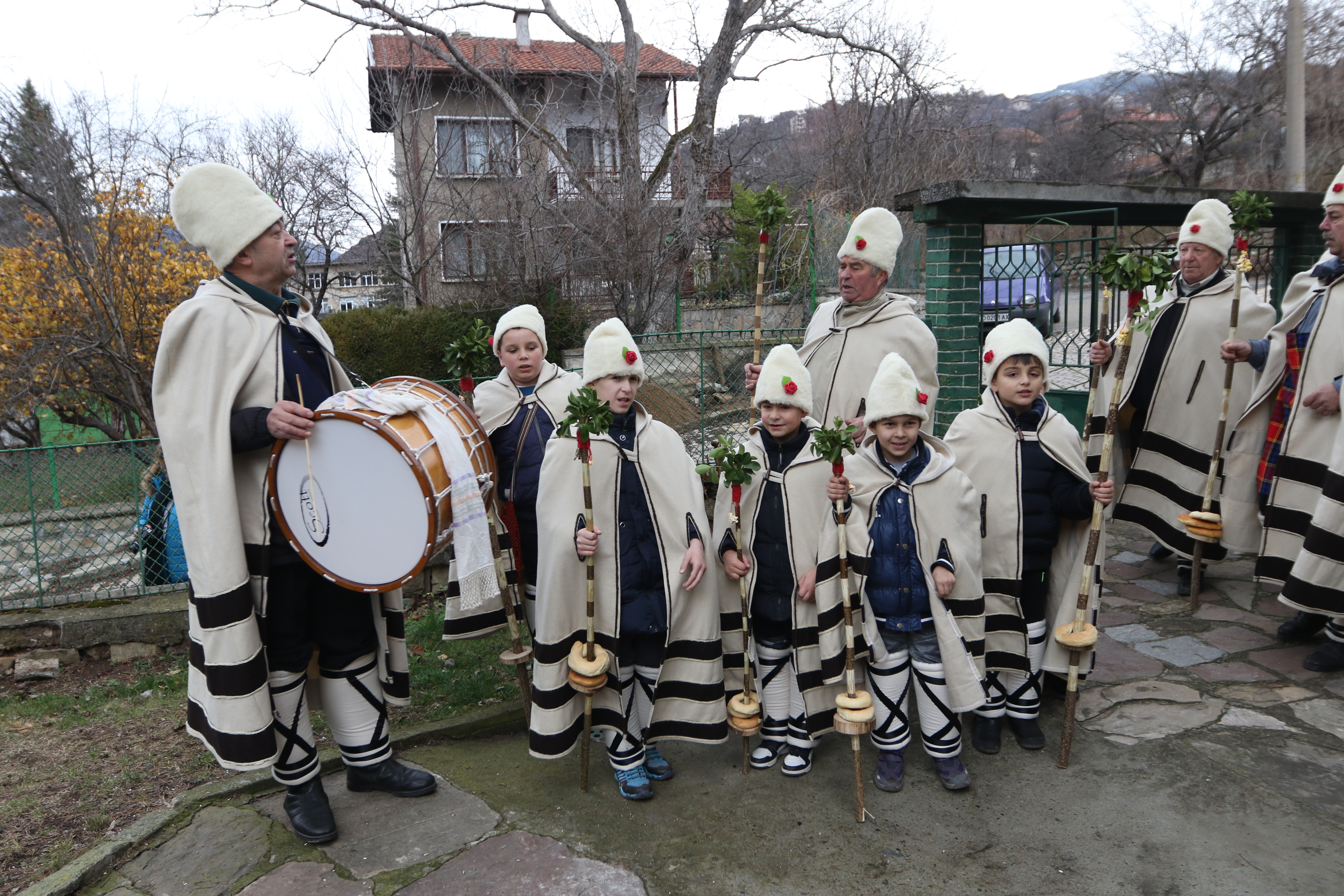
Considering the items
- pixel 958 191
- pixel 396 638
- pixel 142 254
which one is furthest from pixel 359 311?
pixel 396 638

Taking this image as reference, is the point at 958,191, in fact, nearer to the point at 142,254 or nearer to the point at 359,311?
the point at 142,254

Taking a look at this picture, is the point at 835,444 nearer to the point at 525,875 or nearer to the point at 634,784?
the point at 634,784

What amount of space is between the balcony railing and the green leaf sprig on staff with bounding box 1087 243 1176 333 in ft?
40.2

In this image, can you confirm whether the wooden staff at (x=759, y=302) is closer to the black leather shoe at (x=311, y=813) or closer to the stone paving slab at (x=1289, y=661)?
the black leather shoe at (x=311, y=813)

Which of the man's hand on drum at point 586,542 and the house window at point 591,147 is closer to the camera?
the man's hand on drum at point 586,542

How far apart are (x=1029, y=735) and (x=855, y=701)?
39.6 inches

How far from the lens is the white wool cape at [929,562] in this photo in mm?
3648

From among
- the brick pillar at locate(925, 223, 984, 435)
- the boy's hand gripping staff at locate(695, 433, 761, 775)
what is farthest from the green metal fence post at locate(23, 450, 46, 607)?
the brick pillar at locate(925, 223, 984, 435)

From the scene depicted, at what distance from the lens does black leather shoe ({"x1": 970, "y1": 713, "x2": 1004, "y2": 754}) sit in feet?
13.0

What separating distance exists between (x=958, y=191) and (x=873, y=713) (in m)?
4.50

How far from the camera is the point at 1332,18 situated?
21812mm

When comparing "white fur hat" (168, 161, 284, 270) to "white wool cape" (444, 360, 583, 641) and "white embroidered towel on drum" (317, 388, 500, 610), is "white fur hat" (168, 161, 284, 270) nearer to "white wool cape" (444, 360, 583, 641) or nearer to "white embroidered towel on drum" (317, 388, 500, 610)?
"white embroidered towel on drum" (317, 388, 500, 610)

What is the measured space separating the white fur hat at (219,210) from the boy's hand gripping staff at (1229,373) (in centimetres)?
464

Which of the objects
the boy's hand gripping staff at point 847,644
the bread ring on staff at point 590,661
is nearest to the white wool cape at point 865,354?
the boy's hand gripping staff at point 847,644
